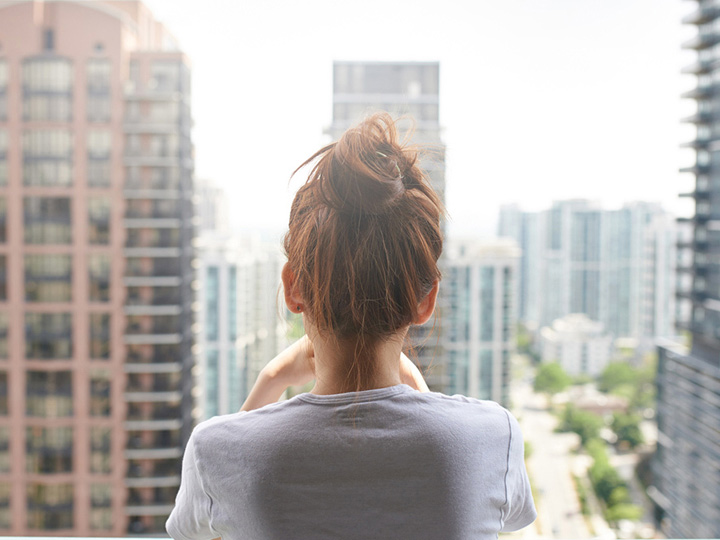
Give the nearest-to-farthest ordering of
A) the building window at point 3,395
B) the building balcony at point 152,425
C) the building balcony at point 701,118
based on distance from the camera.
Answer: the building balcony at point 701,118
the building window at point 3,395
the building balcony at point 152,425

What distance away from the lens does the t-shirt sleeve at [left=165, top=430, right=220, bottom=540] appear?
1.16ft

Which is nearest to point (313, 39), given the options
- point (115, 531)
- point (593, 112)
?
point (593, 112)

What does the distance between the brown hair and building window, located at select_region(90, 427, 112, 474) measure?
528 centimetres

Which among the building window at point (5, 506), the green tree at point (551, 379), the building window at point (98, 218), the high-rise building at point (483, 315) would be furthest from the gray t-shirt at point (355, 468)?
the building window at point (5, 506)

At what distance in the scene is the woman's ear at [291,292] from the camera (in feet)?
1.21

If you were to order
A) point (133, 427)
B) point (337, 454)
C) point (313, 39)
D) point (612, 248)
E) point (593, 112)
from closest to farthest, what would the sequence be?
point (337, 454) → point (313, 39) → point (593, 112) → point (612, 248) → point (133, 427)

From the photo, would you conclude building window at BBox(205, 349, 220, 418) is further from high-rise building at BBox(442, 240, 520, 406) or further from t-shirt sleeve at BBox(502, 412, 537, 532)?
t-shirt sleeve at BBox(502, 412, 537, 532)

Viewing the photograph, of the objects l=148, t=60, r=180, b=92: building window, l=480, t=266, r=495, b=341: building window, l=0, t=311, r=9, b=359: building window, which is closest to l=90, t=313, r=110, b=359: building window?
l=0, t=311, r=9, b=359: building window

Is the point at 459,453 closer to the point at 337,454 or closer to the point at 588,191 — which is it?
the point at 337,454

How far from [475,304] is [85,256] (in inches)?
132

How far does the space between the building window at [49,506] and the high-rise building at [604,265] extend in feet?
14.6

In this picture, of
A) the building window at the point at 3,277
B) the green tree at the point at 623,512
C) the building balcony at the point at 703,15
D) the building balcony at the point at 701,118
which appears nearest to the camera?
the building balcony at the point at 703,15

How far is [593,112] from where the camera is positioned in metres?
3.98

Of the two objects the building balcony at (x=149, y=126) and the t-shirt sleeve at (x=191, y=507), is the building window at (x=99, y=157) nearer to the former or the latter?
the building balcony at (x=149, y=126)
